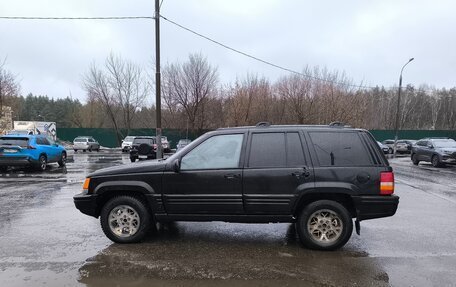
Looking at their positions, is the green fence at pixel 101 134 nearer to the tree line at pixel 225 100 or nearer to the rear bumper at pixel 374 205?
the tree line at pixel 225 100

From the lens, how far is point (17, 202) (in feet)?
30.0

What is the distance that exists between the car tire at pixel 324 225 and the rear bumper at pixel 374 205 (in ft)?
0.65

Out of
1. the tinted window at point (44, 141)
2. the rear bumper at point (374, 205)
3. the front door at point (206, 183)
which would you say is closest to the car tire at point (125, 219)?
the front door at point (206, 183)

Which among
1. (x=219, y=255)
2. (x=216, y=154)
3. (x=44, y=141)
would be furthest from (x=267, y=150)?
(x=44, y=141)

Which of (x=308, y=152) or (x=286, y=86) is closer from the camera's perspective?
(x=308, y=152)

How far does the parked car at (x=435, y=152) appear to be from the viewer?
800 inches

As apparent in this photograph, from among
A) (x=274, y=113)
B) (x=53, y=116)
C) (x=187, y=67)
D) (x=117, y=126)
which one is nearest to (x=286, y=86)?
(x=274, y=113)

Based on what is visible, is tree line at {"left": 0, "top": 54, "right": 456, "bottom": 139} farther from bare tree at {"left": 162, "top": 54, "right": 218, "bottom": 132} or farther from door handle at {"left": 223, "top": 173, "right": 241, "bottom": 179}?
door handle at {"left": 223, "top": 173, "right": 241, "bottom": 179}

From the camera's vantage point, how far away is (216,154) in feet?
18.7

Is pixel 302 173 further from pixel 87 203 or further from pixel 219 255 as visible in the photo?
pixel 87 203

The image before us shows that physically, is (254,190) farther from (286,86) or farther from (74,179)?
(286,86)

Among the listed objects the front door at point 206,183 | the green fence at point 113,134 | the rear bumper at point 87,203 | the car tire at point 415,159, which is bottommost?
the car tire at point 415,159

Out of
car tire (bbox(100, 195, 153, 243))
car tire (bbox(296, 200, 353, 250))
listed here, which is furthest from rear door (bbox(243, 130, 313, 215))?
car tire (bbox(100, 195, 153, 243))

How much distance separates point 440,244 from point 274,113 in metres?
34.0
